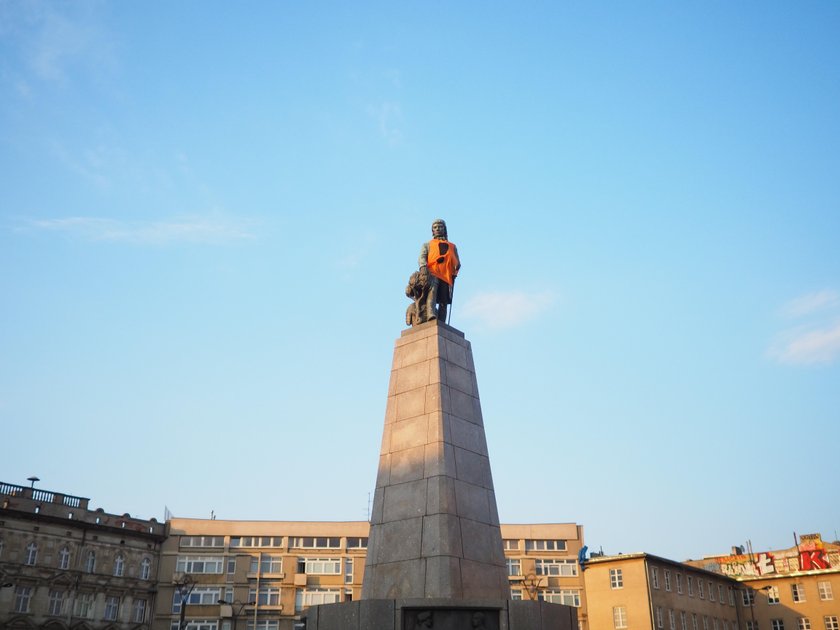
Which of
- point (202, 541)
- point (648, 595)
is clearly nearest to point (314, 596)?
point (202, 541)

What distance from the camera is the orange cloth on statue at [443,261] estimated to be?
19594 millimetres

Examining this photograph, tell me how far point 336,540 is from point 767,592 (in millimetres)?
34744

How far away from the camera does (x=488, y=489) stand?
17391mm

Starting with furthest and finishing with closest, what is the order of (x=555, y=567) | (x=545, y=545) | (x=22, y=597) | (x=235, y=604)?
(x=545, y=545), (x=555, y=567), (x=235, y=604), (x=22, y=597)

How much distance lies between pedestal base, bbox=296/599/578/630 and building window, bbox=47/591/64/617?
148 ft

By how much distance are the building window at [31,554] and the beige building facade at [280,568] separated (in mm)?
10586

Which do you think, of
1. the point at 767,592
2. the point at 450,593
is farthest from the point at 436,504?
the point at 767,592

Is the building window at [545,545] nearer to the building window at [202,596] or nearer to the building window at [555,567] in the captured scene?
the building window at [555,567]

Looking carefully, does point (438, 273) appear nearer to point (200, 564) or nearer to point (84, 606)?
point (84, 606)

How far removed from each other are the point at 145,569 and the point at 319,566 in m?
13.2

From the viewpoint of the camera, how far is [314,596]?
6253 cm

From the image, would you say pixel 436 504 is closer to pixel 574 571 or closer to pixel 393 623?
pixel 393 623

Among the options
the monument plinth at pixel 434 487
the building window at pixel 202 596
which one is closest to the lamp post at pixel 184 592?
the building window at pixel 202 596

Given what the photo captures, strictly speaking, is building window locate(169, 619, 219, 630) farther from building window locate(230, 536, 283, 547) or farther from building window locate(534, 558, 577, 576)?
building window locate(534, 558, 577, 576)
